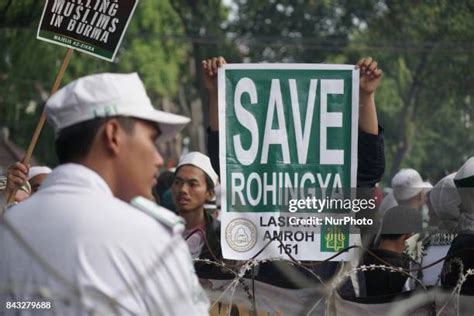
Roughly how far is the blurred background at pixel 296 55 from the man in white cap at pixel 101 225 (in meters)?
19.9

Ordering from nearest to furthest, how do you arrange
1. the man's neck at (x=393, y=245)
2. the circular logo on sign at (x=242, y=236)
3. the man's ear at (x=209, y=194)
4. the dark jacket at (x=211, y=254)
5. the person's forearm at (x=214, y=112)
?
the dark jacket at (x=211, y=254) → the circular logo on sign at (x=242, y=236) → the person's forearm at (x=214, y=112) → the man's neck at (x=393, y=245) → the man's ear at (x=209, y=194)

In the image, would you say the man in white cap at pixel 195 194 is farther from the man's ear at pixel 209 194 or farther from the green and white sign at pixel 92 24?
the green and white sign at pixel 92 24

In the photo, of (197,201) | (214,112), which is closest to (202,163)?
(197,201)

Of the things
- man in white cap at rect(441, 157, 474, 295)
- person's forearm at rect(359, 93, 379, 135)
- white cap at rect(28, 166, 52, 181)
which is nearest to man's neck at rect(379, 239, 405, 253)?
man in white cap at rect(441, 157, 474, 295)

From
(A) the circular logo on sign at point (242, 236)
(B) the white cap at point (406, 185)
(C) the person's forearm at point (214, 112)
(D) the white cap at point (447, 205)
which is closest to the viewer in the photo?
(A) the circular logo on sign at point (242, 236)

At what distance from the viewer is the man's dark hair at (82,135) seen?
3.47 m

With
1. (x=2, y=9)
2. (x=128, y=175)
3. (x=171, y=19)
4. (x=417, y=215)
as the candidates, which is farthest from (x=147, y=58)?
(x=128, y=175)

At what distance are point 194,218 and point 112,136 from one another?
3949 millimetres

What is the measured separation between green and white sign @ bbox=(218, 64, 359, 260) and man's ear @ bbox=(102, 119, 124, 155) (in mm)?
3075

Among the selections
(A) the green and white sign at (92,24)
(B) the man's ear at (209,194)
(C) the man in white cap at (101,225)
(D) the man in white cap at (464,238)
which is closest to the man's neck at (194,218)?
(B) the man's ear at (209,194)

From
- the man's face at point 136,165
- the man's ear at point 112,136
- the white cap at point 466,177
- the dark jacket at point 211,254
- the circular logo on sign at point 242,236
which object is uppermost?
the man's ear at point 112,136

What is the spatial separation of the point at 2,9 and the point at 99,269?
33.5 ft

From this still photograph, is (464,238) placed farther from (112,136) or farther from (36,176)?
(112,136)

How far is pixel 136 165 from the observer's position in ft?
11.4
